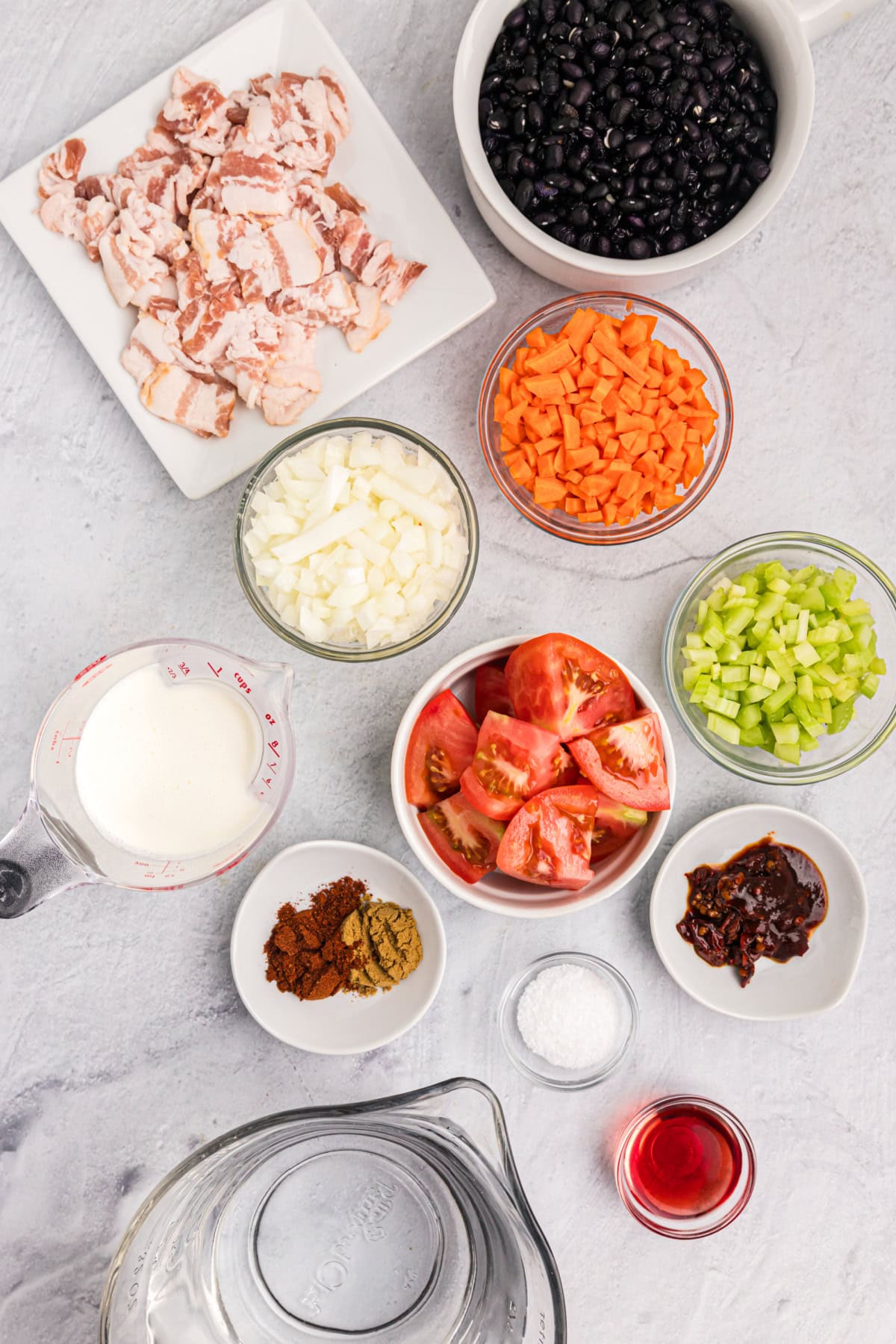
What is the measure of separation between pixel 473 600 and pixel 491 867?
47cm

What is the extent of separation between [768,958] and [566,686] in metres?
0.66

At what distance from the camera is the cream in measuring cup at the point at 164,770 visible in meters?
1.38

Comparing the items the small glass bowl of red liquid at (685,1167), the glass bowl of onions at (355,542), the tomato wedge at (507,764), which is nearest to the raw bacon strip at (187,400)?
the glass bowl of onions at (355,542)

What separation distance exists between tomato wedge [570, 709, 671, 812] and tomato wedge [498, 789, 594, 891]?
58 millimetres

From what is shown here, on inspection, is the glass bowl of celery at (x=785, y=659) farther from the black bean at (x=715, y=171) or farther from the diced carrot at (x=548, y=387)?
the black bean at (x=715, y=171)

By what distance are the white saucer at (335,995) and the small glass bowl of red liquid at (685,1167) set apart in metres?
0.47

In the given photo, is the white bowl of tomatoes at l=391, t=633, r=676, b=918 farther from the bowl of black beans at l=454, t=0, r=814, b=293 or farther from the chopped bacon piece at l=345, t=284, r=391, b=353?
the bowl of black beans at l=454, t=0, r=814, b=293

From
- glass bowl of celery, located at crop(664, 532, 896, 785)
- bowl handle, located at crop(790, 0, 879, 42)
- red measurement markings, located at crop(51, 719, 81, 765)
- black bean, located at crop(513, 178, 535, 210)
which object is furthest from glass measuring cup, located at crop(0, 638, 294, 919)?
bowl handle, located at crop(790, 0, 879, 42)

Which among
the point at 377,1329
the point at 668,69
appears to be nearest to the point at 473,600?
the point at 668,69

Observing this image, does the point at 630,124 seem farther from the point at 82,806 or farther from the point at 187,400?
the point at 82,806

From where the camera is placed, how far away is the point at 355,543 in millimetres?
1477

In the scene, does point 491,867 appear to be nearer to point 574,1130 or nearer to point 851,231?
point 574,1130

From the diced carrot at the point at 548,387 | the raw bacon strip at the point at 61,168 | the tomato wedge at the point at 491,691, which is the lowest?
the tomato wedge at the point at 491,691

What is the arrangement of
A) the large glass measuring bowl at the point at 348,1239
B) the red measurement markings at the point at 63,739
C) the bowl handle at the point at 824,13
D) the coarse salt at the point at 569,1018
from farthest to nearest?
the coarse salt at the point at 569,1018
the bowl handle at the point at 824,13
the red measurement markings at the point at 63,739
the large glass measuring bowl at the point at 348,1239
